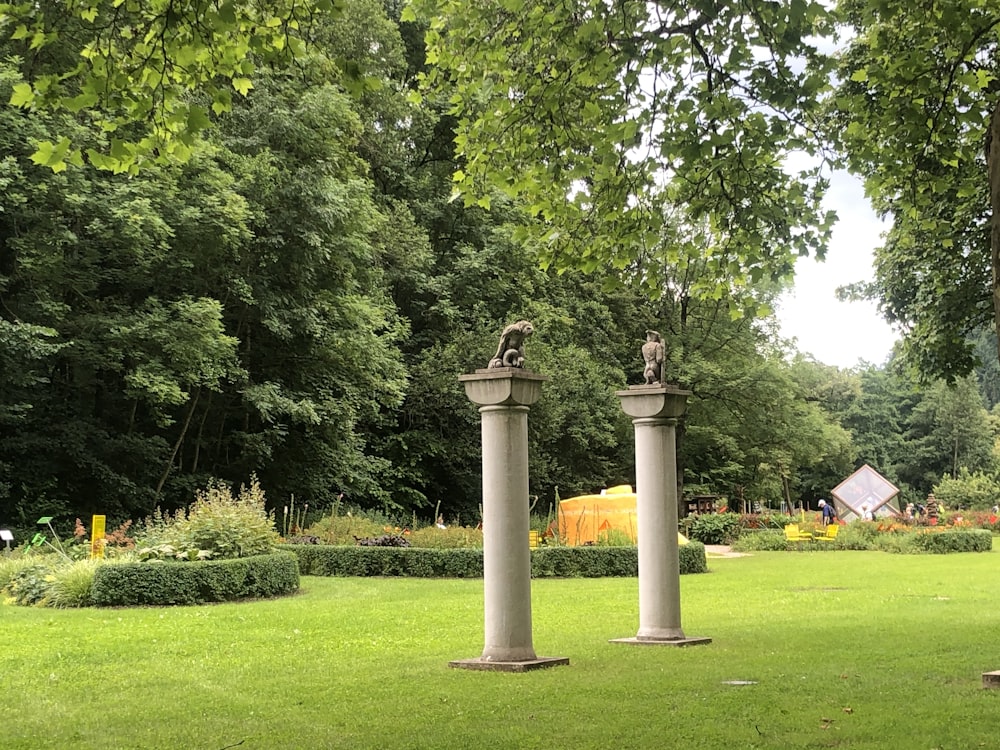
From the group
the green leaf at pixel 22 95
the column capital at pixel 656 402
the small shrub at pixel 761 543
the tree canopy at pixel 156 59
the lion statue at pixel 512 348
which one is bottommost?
the small shrub at pixel 761 543

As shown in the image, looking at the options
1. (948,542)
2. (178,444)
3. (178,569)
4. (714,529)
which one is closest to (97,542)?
(178,569)

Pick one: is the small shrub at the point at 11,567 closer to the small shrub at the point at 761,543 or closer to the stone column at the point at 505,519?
the stone column at the point at 505,519

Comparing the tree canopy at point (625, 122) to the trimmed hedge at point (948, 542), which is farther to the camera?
the trimmed hedge at point (948, 542)

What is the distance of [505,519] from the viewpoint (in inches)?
378

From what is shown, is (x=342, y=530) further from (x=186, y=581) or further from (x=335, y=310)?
(x=186, y=581)

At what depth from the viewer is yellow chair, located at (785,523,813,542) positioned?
3544 centimetres

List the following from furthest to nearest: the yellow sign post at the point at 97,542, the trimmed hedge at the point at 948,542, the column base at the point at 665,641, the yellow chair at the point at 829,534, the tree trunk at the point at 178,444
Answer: the yellow chair at the point at 829,534 < the trimmed hedge at the point at 948,542 < the tree trunk at the point at 178,444 < the yellow sign post at the point at 97,542 < the column base at the point at 665,641

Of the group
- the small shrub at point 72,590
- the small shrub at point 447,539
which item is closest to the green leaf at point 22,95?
the small shrub at point 72,590

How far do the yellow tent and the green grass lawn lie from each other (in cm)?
848

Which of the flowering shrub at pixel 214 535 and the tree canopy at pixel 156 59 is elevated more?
the tree canopy at pixel 156 59

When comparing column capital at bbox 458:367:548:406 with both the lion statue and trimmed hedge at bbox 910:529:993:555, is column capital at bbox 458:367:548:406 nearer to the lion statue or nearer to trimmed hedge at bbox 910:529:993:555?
the lion statue

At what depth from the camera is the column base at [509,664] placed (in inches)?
368

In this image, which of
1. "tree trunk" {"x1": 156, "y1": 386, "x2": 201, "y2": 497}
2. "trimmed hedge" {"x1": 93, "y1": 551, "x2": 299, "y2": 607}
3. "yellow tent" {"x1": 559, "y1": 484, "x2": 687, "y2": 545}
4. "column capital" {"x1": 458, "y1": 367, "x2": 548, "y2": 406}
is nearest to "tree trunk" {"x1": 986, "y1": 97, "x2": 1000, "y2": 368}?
"column capital" {"x1": 458, "y1": 367, "x2": 548, "y2": 406}

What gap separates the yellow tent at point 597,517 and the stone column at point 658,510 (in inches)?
560
